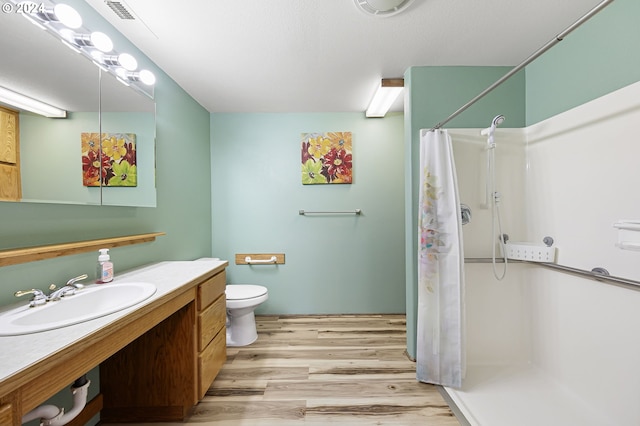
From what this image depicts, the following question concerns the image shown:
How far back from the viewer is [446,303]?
170cm

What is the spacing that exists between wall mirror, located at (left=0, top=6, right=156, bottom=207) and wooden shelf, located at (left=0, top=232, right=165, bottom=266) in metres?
0.20

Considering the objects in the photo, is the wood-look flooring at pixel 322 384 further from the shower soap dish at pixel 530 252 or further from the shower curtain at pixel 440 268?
the shower soap dish at pixel 530 252

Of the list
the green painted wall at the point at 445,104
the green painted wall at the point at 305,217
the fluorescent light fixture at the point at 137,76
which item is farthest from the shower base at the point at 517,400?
the fluorescent light fixture at the point at 137,76

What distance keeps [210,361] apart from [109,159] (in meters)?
1.31

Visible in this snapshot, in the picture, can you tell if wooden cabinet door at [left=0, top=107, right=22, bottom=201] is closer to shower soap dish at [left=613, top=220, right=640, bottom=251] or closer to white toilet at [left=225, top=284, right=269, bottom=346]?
white toilet at [left=225, top=284, right=269, bottom=346]

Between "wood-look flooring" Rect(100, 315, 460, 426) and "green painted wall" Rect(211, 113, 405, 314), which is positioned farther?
"green painted wall" Rect(211, 113, 405, 314)

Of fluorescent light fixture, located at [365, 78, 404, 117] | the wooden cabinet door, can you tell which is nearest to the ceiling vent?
the wooden cabinet door

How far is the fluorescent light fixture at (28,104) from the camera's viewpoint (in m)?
1.02

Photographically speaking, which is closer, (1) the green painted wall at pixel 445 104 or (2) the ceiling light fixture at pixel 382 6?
(2) the ceiling light fixture at pixel 382 6

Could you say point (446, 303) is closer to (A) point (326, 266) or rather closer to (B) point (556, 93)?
(A) point (326, 266)

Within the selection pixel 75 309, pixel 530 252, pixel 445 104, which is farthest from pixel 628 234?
pixel 75 309

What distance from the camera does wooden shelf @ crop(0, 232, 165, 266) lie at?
98 cm

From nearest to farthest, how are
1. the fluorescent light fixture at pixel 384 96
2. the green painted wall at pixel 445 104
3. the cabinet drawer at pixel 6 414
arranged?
1. the cabinet drawer at pixel 6 414
2. the green painted wall at pixel 445 104
3. the fluorescent light fixture at pixel 384 96

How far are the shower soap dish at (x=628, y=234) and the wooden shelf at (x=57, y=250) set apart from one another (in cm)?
259
